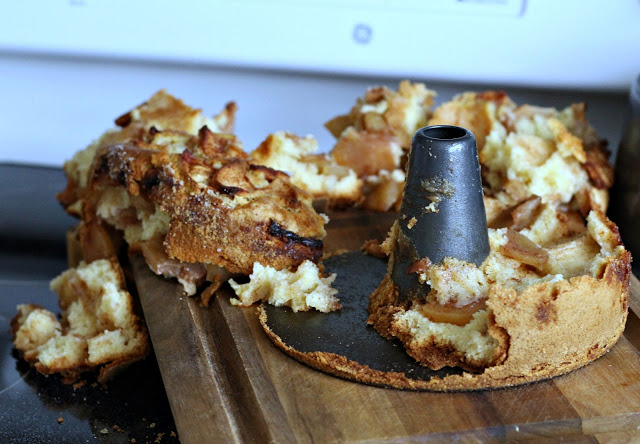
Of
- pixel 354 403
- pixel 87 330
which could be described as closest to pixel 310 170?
pixel 87 330

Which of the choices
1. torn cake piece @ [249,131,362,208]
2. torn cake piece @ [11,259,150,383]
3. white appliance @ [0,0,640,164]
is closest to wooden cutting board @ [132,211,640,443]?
torn cake piece @ [11,259,150,383]

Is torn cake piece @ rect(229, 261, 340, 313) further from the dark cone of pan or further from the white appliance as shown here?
the white appliance

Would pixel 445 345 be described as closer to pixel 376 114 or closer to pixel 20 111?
pixel 376 114

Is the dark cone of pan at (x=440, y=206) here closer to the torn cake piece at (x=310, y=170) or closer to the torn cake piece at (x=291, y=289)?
the torn cake piece at (x=291, y=289)

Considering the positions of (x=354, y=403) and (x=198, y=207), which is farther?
(x=198, y=207)

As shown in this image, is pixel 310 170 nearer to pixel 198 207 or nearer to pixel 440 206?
pixel 198 207

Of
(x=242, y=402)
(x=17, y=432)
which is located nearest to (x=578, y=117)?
(x=242, y=402)

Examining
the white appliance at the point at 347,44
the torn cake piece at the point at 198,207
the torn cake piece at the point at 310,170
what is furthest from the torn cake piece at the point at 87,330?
the white appliance at the point at 347,44
